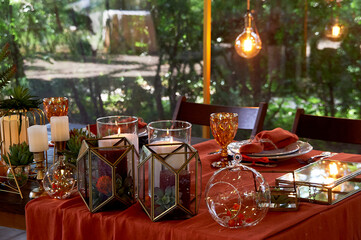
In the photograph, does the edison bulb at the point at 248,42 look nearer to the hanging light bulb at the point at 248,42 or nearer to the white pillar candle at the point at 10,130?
the hanging light bulb at the point at 248,42

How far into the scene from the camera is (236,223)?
45.3 inches

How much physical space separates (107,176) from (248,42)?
223 centimetres

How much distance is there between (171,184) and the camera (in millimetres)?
1183

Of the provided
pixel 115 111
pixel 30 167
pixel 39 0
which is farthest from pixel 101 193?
pixel 39 0

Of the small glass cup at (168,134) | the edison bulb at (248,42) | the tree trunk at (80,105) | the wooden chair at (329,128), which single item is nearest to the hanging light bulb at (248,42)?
the edison bulb at (248,42)

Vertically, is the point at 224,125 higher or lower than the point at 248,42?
lower

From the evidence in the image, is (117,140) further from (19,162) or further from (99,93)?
(99,93)

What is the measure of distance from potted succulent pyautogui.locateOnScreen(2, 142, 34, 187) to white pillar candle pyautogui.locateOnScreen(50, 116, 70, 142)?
0.10 meters

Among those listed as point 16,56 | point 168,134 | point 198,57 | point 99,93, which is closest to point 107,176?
point 168,134

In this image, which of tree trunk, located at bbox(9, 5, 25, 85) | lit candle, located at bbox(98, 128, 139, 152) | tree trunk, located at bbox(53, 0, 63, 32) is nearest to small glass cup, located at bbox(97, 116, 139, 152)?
lit candle, located at bbox(98, 128, 139, 152)

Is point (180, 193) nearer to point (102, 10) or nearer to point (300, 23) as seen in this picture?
point (300, 23)

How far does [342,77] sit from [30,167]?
2.34 meters

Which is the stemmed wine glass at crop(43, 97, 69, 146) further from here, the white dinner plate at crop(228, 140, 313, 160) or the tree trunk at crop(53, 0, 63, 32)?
the tree trunk at crop(53, 0, 63, 32)

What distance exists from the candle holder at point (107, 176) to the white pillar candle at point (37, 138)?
0.33 meters
